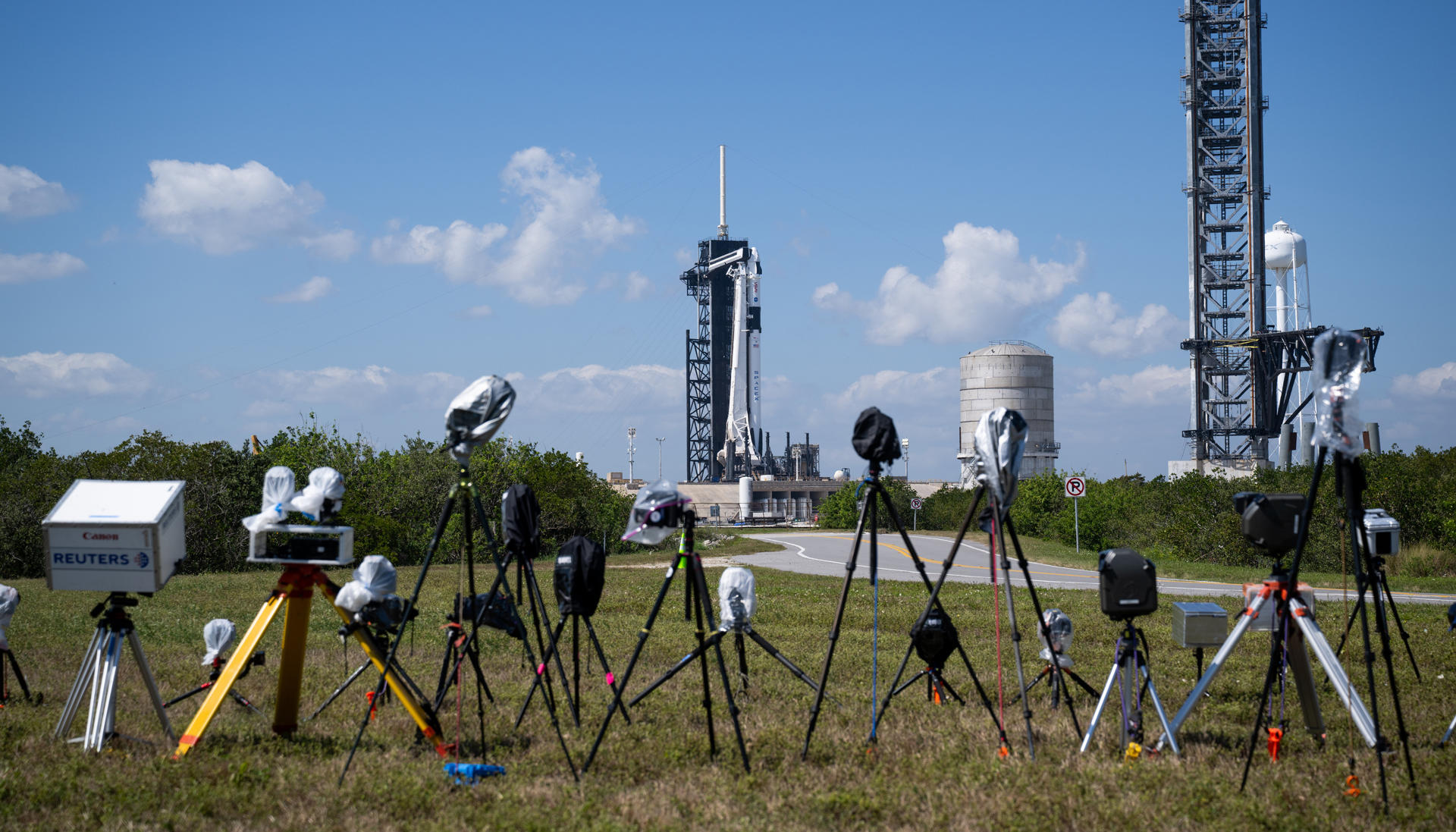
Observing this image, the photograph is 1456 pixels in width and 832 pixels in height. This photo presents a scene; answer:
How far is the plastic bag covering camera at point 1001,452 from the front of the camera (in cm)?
678

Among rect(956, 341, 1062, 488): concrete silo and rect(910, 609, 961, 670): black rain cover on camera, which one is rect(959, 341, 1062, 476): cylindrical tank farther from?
rect(910, 609, 961, 670): black rain cover on camera

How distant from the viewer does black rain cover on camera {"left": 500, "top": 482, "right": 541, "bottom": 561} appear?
776 centimetres

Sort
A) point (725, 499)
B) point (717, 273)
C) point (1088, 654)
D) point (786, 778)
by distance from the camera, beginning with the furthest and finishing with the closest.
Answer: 1. point (717, 273)
2. point (725, 499)
3. point (1088, 654)
4. point (786, 778)

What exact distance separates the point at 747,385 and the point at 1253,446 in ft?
169

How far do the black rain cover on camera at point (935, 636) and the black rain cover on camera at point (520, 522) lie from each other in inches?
119

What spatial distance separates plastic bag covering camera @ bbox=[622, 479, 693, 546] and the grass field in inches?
60.6

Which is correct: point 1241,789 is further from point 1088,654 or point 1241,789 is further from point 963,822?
point 1088,654

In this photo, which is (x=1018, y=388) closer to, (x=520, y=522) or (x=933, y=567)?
(x=933, y=567)

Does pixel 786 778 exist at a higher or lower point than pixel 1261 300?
lower

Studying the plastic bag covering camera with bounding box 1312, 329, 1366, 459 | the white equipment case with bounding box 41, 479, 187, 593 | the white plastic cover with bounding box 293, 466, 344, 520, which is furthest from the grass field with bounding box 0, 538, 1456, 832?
the plastic bag covering camera with bounding box 1312, 329, 1366, 459

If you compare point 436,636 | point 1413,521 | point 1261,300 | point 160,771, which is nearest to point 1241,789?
point 160,771

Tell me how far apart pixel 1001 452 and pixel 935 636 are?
1.91 m

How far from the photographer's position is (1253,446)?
62344 millimetres

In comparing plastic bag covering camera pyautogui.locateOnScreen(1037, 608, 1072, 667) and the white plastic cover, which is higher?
the white plastic cover
